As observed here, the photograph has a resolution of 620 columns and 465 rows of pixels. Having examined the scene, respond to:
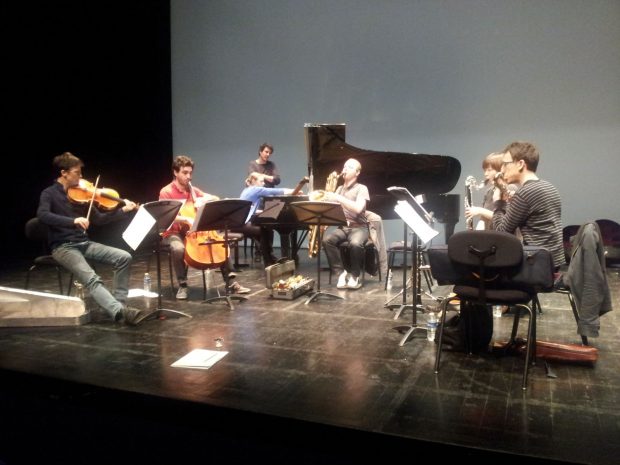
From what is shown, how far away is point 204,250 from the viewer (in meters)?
5.16

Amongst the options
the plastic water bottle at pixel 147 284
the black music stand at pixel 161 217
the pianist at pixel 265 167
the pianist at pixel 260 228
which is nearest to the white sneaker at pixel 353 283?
the pianist at pixel 260 228

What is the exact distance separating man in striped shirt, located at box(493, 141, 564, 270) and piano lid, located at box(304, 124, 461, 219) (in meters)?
2.94

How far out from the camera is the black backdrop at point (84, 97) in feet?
24.4

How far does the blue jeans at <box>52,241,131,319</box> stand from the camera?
14.8ft

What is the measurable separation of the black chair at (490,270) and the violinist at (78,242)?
262 cm

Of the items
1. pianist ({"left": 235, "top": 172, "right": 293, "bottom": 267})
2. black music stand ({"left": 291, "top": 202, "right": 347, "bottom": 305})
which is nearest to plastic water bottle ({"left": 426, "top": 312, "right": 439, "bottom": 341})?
black music stand ({"left": 291, "top": 202, "right": 347, "bottom": 305})

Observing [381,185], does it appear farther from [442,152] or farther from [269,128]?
[269,128]

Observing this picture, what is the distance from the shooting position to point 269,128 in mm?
9477

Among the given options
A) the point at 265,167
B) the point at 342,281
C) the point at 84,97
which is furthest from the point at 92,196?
the point at 84,97

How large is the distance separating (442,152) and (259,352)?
5756 mm

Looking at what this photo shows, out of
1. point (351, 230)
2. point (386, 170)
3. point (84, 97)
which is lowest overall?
point (351, 230)

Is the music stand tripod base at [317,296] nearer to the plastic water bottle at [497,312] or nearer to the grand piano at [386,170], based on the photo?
the plastic water bottle at [497,312]

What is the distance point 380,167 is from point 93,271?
3516 millimetres

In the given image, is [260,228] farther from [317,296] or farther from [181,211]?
[317,296]
